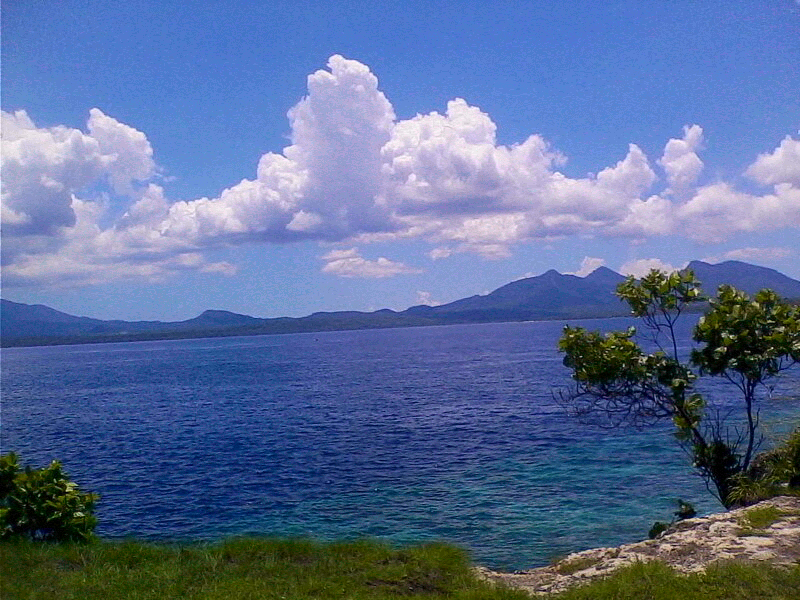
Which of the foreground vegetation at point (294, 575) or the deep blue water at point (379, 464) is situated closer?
the foreground vegetation at point (294, 575)

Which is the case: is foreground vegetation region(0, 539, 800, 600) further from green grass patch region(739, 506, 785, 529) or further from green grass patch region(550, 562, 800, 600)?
green grass patch region(739, 506, 785, 529)

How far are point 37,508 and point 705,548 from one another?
12464mm

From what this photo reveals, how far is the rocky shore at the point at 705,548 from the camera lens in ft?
36.3

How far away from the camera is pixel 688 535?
12711mm

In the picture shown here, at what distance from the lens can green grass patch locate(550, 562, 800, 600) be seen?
9.31m

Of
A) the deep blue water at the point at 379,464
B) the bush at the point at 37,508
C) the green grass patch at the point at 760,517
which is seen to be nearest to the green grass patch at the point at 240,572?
the bush at the point at 37,508

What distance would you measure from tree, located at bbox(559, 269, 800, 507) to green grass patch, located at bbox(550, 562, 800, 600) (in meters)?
6.64

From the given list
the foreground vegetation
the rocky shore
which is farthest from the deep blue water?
the foreground vegetation

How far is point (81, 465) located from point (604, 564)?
3386cm

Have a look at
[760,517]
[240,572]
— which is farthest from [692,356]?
[240,572]

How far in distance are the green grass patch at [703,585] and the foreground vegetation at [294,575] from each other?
0.01m

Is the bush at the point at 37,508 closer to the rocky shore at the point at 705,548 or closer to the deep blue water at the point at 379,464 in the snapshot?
the rocky shore at the point at 705,548

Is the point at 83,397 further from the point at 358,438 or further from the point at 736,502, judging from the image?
the point at 736,502

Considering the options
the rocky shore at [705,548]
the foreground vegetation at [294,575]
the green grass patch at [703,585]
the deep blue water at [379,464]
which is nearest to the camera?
the green grass patch at [703,585]
